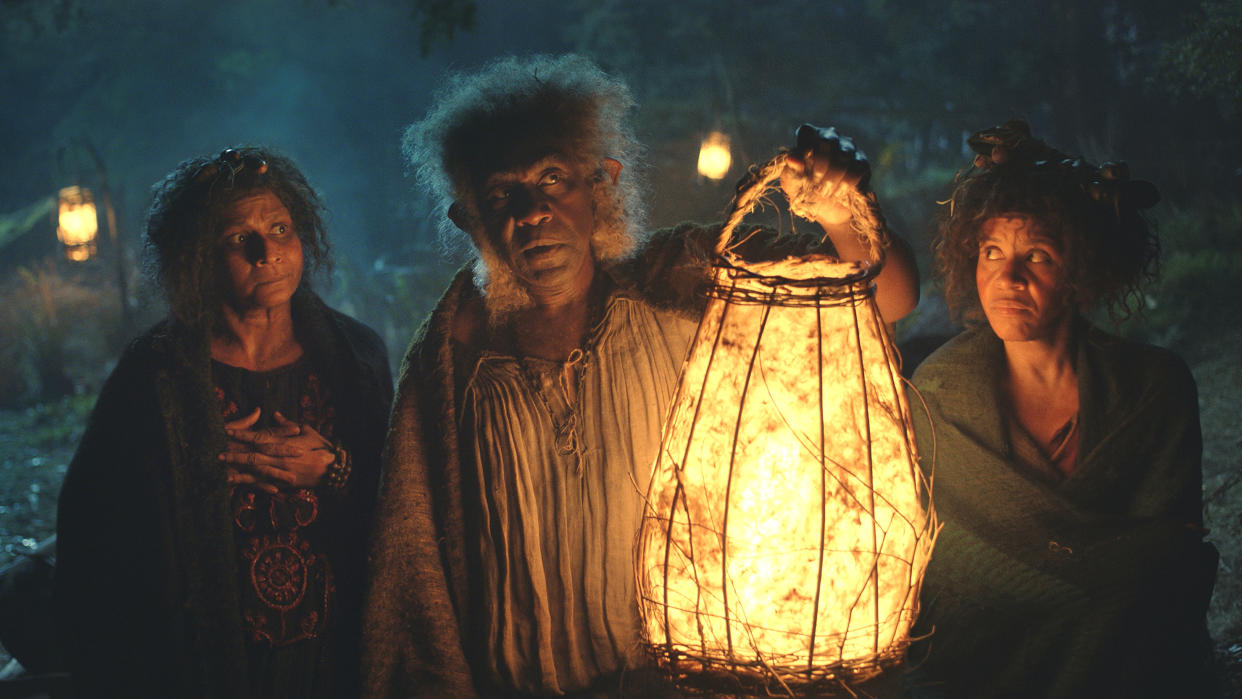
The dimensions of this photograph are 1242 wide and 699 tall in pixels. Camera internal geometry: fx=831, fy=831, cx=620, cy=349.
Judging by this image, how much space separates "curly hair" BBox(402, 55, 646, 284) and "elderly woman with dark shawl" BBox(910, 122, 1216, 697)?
1124 millimetres

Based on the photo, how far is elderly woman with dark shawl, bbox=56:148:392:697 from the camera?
280cm

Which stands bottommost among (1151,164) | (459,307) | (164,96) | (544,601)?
(544,601)

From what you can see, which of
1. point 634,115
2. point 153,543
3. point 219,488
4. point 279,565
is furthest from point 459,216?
point 634,115

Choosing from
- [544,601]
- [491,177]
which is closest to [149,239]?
[491,177]

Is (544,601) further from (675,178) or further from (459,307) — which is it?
(675,178)

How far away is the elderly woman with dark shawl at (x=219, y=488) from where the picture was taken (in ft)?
9.19

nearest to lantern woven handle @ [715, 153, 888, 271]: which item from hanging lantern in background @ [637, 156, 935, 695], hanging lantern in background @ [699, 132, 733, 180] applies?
hanging lantern in background @ [637, 156, 935, 695]

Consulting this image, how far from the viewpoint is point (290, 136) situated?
16031 mm

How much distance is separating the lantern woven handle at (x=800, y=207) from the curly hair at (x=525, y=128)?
0.93 meters

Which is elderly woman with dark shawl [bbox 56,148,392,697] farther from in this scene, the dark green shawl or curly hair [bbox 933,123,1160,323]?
curly hair [bbox 933,123,1160,323]

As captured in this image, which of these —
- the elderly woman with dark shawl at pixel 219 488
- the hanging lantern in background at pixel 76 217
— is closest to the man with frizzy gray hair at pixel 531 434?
the elderly woman with dark shawl at pixel 219 488

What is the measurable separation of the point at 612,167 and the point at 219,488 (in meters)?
1.72

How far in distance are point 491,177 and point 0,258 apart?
17315 mm

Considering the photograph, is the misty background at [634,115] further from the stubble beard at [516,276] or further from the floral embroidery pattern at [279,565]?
the floral embroidery pattern at [279,565]
